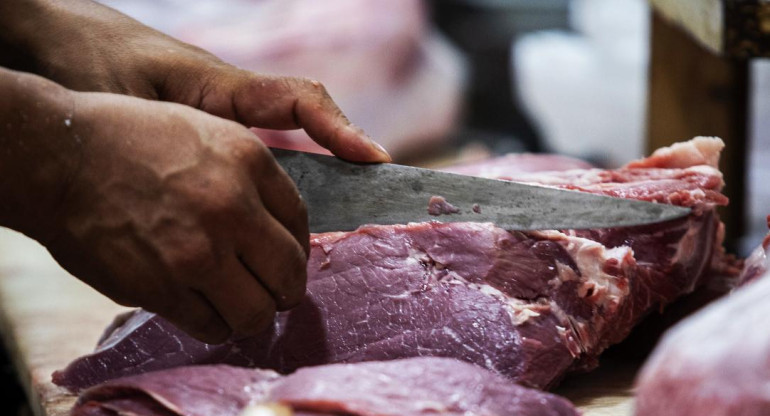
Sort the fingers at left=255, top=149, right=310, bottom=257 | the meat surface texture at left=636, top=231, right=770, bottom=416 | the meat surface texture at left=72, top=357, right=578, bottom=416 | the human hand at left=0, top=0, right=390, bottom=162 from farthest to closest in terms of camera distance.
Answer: the human hand at left=0, top=0, right=390, bottom=162, the fingers at left=255, top=149, right=310, bottom=257, the meat surface texture at left=72, top=357, right=578, bottom=416, the meat surface texture at left=636, top=231, right=770, bottom=416

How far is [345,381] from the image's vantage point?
1.83 metres

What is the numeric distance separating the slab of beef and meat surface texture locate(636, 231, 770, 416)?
731 millimetres

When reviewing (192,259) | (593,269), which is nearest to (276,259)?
(192,259)

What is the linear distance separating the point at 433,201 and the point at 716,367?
1.08m

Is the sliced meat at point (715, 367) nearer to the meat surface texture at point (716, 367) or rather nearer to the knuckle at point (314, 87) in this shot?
the meat surface texture at point (716, 367)

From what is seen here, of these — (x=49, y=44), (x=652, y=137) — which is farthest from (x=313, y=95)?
(x=652, y=137)

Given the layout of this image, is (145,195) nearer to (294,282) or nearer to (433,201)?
(294,282)

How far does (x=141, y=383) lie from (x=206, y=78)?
1.01m

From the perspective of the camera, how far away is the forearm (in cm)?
187

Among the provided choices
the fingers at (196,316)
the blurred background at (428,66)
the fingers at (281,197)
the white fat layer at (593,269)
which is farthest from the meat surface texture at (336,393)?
the blurred background at (428,66)

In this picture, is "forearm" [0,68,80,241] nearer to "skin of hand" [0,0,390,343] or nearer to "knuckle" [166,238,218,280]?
"skin of hand" [0,0,390,343]

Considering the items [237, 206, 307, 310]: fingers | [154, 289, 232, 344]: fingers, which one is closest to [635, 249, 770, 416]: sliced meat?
Result: [237, 206, 307, 310]: fingers

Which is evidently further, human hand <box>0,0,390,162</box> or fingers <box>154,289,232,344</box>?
human hand <box>0,0,390,162</box>

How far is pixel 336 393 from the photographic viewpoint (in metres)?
1.78
